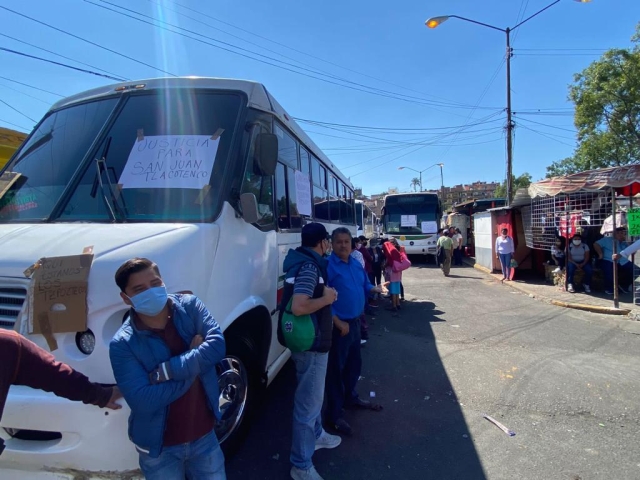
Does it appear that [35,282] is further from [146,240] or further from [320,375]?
[320,375]

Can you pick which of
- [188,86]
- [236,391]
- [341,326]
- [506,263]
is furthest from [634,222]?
[188,86]

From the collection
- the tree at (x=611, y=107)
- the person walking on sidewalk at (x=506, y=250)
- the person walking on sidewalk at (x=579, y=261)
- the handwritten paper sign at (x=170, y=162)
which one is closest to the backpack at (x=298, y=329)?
the handwritten paper sign at (x=170, y=162)

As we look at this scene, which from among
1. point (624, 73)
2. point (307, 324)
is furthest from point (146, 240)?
point (624, 73)

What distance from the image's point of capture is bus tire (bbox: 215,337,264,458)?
2.89 m

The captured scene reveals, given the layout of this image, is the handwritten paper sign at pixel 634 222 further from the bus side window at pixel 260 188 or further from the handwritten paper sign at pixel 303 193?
the bus side window at pixel 260 188

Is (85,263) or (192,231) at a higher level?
(192,231)

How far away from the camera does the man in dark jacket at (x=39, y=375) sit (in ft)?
5.20

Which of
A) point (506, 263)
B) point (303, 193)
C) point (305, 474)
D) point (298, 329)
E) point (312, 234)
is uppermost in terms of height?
point (303, 193)

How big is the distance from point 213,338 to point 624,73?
27291mm

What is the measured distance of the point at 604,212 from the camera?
9.41m

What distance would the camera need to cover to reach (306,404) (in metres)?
2.92

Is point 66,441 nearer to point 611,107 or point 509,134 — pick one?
point 509,134

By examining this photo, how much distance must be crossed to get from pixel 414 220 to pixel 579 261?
9.44 m

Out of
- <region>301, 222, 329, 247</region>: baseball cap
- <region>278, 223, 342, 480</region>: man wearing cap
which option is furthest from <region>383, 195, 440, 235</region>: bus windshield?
<region>278, 223, 342, 480</region>: man wearing cap
